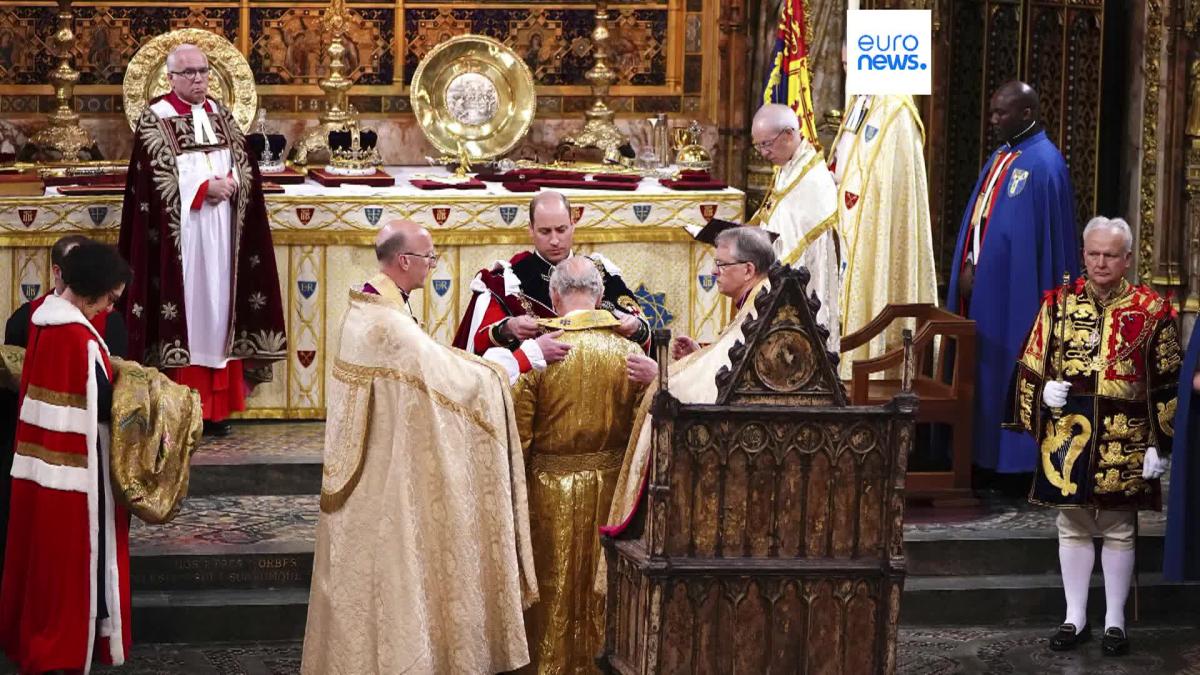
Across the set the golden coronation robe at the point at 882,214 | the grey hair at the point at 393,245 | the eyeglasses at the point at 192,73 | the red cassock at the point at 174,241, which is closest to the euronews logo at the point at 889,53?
the golden coronation robe at the point at 882,214

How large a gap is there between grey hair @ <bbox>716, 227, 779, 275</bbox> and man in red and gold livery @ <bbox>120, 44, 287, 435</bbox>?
3544 mm

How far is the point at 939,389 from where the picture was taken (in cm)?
966

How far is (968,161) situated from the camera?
1351cm

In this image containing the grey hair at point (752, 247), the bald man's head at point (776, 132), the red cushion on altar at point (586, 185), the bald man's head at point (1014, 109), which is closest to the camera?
the grey hair at point (752, 247)

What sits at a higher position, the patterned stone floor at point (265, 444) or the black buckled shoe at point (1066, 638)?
the patterned stone floor at point (265, 444)

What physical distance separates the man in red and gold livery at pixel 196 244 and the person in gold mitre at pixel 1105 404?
372 centimetres

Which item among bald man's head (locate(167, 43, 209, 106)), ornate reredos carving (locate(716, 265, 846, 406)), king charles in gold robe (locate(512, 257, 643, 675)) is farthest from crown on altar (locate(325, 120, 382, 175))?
ornate reredos carving (locate(716, 265, 846, 406))

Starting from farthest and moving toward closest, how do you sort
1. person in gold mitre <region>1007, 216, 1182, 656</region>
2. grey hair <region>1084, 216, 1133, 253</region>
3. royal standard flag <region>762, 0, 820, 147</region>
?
1. royal standard flag <region>762, 0, 820, 147</region>
2. person in gold mitre <region>1007, 216, 1182, 656</region>
3. grey hair <region>1084, 216, 1133, 253</region>

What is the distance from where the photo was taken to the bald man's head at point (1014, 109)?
9.78 metres

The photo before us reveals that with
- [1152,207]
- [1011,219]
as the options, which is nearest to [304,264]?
[1011,219]

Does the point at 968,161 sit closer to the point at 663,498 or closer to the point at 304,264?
the point at 304,264

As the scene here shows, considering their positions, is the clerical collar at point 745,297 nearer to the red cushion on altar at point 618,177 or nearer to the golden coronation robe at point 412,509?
the golden coronation robe at point 412,509

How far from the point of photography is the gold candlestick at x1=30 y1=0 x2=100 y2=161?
1138cm

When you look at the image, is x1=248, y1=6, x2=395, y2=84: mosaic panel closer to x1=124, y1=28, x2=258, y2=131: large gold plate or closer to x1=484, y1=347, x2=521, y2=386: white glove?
x1=124, y1=28, x2=258, y2=131: large gold plate
